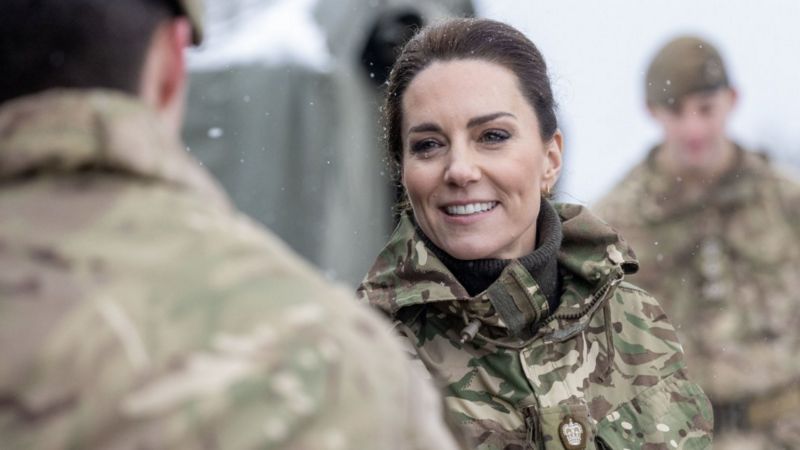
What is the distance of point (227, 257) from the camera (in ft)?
5.79

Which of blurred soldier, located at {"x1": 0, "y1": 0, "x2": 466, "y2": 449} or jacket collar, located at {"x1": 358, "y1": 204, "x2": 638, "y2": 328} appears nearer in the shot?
blurred soldier, located at {"x1": 0, "y1": 0, "x2": 466, "y2": 449}

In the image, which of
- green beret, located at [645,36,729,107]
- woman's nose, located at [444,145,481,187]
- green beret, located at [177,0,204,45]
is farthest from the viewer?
green beret, located at [645,36,729,107]

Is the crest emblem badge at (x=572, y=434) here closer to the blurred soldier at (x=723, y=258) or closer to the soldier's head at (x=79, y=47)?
the soldier's head at (x=79, y=47)

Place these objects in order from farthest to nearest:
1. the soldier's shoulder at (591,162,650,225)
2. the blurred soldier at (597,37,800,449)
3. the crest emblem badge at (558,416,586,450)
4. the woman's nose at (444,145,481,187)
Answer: the soldier's shoulder at (591,162,650,225) < the blurred soldier at (597,37,800,449) < the woman's nose at (444,145,481,187) < the crest emblem badge at (558,416,586,450)

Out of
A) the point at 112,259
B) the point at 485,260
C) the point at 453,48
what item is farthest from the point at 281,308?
the point at 453,48

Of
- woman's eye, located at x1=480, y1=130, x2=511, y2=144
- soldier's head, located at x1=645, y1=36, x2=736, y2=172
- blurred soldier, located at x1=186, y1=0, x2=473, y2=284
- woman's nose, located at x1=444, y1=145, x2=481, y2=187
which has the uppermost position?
woman's eye, located at x1=480, y1=130, x2=511, y2=144

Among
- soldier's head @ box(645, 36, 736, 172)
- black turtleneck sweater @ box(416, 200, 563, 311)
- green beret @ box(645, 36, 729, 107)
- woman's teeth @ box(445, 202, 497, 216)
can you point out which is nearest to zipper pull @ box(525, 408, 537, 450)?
black turtleneck sweater @ box(416, 200, 563, 311)

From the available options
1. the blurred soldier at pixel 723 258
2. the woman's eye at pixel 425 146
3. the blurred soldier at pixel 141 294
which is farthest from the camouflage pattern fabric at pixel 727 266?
the blurred soldier at pixel 141 294

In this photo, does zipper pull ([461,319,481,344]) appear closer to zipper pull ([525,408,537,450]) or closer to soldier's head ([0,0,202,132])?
zipper pull ([525,408,537,450])

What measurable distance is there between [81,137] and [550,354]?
1.94m

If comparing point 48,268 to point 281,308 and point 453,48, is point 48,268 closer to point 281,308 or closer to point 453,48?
point 281,308

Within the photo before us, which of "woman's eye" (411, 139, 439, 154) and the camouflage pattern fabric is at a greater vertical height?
"woman's eye" (411, 139, 439, 154)

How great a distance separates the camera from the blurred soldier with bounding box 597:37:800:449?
7000 mm

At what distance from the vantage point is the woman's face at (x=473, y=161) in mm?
3584
